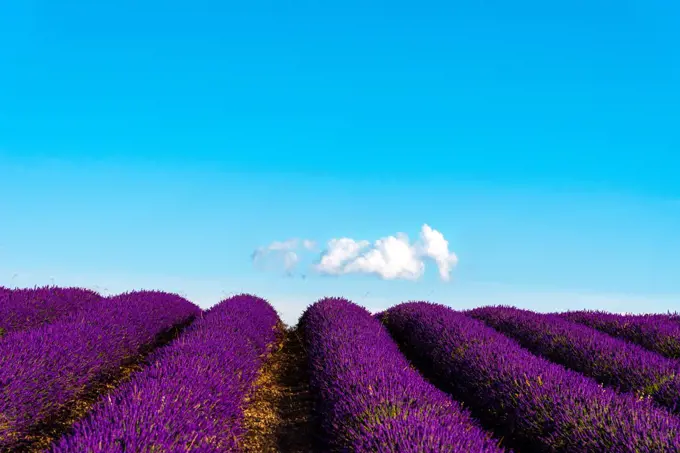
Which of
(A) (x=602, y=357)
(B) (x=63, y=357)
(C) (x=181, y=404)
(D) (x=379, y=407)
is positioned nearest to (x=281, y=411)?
(B) (x=63, y=357)

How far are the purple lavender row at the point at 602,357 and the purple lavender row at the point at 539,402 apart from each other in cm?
92

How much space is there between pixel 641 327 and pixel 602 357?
3555 mm

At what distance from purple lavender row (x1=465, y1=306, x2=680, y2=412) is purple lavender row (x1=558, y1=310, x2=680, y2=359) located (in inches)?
46.6

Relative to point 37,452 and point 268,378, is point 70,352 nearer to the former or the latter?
point 37,452

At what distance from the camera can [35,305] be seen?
10977 millimetres

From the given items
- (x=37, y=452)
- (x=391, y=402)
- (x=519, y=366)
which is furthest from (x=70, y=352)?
(x=519, y=366)

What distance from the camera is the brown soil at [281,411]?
5.75 meters

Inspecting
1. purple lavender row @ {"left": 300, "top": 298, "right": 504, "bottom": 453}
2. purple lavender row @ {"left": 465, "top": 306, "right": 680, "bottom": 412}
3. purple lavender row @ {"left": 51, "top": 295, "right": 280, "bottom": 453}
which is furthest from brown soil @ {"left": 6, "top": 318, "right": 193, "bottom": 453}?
purple lavender row @ {"left": 465, "top": 306, "right": 680, "bottom": 412}

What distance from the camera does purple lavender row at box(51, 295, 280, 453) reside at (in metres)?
3.36

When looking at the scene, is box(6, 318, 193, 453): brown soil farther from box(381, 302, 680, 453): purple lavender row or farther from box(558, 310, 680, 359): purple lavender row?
box(558, 310, 680, 359): purple lavender row

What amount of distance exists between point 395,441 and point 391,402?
31.4 inches

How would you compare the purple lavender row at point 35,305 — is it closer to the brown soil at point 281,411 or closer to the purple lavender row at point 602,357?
the brown soil at point 281,411

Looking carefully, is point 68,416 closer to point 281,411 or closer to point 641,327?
point 281,411

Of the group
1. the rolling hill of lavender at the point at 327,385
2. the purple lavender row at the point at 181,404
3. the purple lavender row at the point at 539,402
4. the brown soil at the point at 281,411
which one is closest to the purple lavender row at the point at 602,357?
the rolling hill of lavender at the point at 327,385
